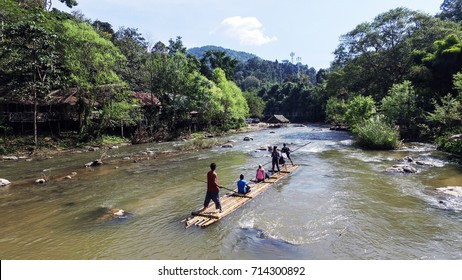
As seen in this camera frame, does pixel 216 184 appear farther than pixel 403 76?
No

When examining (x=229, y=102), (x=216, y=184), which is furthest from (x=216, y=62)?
(x=216, y=184)

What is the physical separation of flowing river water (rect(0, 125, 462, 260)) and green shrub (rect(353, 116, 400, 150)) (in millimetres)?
7049

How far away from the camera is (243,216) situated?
12656 mm

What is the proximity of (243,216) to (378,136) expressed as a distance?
2207cm

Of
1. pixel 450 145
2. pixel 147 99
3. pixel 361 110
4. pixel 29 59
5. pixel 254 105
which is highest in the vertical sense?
pixel 29 59

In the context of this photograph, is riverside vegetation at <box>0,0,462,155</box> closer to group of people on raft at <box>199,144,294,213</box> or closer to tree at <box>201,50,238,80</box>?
tree at <box>201,50,238,80</box>

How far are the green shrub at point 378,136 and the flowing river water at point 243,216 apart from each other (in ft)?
23.1

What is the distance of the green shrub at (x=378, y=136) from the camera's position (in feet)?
97.5

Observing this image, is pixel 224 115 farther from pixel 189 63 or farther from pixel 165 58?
pixel 165 58

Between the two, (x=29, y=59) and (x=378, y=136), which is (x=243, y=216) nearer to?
(x=378, y=136)

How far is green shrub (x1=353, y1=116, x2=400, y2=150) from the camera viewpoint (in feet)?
97.5

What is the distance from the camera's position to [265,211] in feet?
43.6
